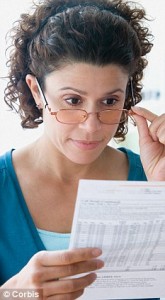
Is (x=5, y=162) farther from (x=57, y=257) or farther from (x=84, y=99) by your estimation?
(x=57, y=257)

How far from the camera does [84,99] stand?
123 centimetres

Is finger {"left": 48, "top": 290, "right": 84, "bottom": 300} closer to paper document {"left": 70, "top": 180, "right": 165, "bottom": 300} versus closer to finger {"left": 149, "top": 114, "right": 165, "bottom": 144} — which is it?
paper document {"left": 70, "top": 180, "right": 165, "bottom": 300}

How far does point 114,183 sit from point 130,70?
1.51 feet

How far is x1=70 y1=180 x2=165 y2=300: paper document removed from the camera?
0.99 meters

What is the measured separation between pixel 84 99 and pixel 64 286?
0.49 meters

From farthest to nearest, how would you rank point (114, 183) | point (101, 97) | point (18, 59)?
1. point (18, 59)
2. point (101, 97)
3. point (114, 183)

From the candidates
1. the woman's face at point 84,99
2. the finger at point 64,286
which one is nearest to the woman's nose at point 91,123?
the woman's face at point 84,99

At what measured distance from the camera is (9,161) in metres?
1.48

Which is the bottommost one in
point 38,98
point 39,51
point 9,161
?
point 9,161

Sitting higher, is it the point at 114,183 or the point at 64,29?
the point at 64,29

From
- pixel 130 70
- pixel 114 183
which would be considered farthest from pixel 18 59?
pixel 114 183

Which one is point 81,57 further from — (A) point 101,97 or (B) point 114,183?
(B) point 114,183

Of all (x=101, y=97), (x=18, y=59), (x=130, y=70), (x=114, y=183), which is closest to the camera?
Result: (x=114, y=183)

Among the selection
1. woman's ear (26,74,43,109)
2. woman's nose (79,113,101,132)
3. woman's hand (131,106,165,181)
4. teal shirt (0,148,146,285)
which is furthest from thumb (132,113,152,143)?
teal shirt (0,148,146,285)
